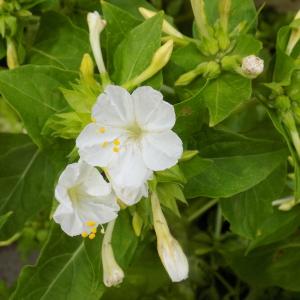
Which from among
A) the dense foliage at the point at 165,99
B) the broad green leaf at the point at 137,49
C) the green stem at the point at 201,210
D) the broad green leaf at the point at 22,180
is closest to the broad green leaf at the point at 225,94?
the dense foliage at the point at 165,99

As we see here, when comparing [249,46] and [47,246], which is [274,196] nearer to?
[249,46]

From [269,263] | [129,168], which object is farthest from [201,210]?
[129,168]

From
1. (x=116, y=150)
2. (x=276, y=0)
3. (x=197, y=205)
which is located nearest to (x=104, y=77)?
(x=116, y=150)

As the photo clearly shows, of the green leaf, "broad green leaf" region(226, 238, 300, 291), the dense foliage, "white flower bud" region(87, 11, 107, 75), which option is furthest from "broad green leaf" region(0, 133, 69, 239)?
"broad green leaf" region(226, 238, 300, 291)

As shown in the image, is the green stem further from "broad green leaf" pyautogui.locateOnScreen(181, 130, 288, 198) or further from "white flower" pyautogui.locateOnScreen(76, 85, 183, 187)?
"white flower" pyautogui.locateOnScreen(76, 85, 183, 187)

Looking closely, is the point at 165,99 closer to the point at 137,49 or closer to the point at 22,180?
the point at 137,49

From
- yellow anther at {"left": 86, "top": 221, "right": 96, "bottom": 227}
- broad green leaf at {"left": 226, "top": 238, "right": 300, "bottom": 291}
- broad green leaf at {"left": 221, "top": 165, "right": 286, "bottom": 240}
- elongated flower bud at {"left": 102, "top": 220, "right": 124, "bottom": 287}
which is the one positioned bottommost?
broad green leaf at {"left": 226, "top": 238, "right": 300, "bottom": 291}
